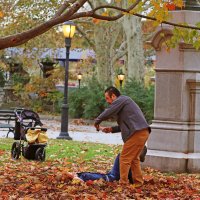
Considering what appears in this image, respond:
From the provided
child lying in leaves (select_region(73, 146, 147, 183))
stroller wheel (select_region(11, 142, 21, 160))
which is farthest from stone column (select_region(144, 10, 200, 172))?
stroller wheel (select_region(11, 142, 21, 160))

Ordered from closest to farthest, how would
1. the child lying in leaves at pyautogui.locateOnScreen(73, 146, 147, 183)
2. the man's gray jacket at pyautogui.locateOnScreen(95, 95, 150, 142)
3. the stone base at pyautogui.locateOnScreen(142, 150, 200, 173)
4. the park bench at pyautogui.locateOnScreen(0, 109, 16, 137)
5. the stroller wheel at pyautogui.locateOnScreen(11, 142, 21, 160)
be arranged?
the man's gray jacket at pyautogui.locateOnScreen(95, 95, 150, 142)
the child lying in leaves at pyautogui.locateOnScreen(73, 146, 147, 183)
the stone base at pyautogui.locateOnScreen(142, 150, 200, 173)
the stroller wheel at pyautogui.locateOnScreen(11, 142, 21, 160)
the park bench at pyautogui.locateOnScreen(0, 109, 16, 137)

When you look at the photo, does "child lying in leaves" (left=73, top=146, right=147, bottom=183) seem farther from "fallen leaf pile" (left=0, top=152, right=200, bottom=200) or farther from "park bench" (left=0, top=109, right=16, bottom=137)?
"park bench" (left=0, top=109, right=16, bottom=137)

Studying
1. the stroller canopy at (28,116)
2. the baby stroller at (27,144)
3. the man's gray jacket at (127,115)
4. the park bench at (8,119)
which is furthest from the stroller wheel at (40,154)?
the park bench at (8,119)

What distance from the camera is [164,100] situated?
43.4ft

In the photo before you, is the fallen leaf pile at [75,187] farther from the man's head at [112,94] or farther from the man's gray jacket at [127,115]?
the man's head at [112,94]

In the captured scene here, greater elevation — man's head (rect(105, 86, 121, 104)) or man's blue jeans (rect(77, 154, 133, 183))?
man's head (rect(105, 86, 121, 104))

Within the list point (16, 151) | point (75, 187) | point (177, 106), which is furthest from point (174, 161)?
point (75, 187)

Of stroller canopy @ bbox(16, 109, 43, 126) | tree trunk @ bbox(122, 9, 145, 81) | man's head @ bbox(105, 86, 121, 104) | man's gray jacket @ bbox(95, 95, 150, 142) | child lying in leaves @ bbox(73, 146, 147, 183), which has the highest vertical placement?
tree trunk @ bbox(122, 9, 145, 81)

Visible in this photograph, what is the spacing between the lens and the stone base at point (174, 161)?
13.1m

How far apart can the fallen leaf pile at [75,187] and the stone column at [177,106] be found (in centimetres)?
87

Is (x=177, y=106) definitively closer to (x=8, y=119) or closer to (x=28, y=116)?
(x=28, y=116)

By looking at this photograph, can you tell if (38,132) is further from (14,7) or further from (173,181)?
(14,7)

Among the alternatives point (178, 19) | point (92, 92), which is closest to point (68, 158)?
point (178, 19)

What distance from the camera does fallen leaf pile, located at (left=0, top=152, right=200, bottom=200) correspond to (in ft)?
30.1
